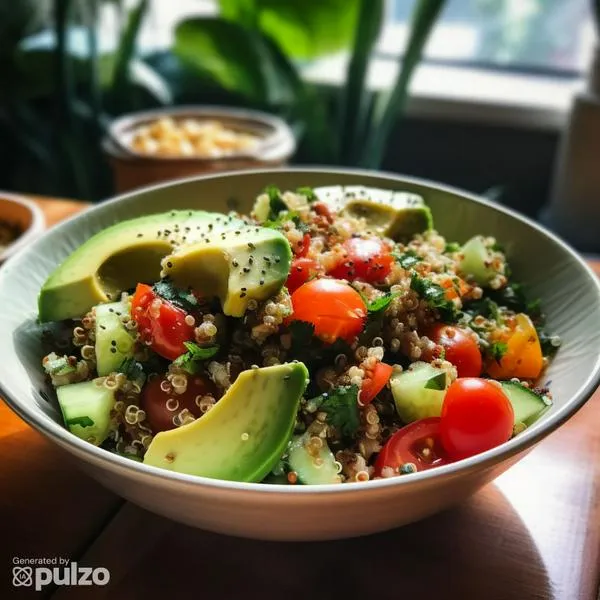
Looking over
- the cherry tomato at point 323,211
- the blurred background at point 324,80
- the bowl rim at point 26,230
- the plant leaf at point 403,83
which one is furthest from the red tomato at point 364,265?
the plant leaf at point 403,83

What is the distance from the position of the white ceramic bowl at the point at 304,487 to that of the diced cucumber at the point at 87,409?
0.03 m

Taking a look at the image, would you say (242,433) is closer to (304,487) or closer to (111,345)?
(304,487)

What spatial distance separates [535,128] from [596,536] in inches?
87.7

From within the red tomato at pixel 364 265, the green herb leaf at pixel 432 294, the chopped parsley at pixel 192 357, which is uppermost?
the red tomato at pixel 364 265

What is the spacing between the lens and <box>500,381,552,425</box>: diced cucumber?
844mm

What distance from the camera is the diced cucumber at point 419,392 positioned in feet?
2.69

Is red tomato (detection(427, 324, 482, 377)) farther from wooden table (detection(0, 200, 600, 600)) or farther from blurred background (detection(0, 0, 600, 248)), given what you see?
blurred background (detection(0, 0, 600, 248))

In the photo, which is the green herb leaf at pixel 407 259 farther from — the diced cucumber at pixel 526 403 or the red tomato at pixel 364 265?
the diced cucumber at pixel 526 403

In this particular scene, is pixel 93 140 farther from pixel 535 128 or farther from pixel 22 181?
pixel 535 128

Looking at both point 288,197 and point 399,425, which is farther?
point 288,197

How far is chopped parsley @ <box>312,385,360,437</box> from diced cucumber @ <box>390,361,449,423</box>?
2.3 inches

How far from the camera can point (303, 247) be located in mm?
964

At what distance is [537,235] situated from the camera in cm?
111

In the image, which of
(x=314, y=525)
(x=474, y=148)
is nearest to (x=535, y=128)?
(x=474, y=148)
